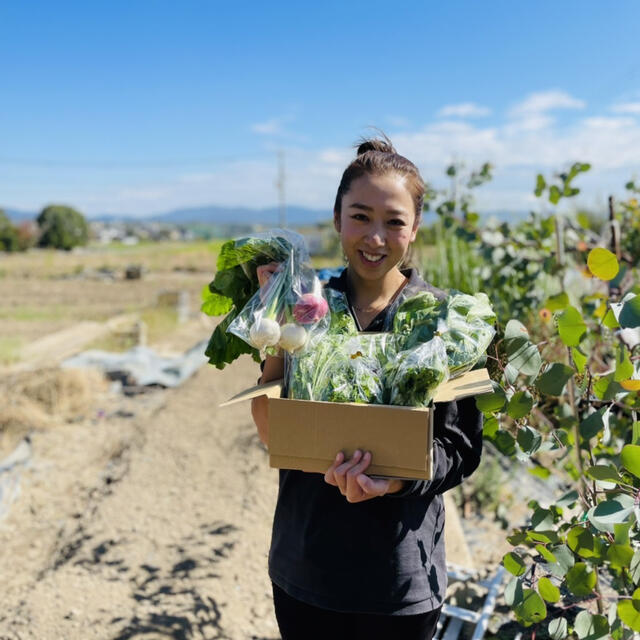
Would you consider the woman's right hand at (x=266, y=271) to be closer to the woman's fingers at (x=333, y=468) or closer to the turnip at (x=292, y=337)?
the turnip at (x=292, y=337)

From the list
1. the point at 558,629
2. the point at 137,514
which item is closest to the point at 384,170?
the point at 558,629

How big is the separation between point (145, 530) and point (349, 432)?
311cm

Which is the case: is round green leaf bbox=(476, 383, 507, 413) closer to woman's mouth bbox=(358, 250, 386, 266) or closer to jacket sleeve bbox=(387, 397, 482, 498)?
jacket sleeve bbox=(387, 397, 482, 498)

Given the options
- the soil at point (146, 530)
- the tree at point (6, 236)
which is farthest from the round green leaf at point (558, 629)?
the tree at point (6, 236)

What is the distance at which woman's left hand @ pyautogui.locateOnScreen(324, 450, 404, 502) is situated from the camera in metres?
1.19

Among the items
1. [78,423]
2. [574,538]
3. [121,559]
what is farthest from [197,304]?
[574,538]

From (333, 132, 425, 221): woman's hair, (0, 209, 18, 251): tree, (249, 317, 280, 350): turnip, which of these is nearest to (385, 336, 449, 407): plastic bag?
(249, 317, 280, 350): turnip

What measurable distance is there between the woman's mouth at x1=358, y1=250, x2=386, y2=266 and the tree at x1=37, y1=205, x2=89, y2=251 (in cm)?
7853

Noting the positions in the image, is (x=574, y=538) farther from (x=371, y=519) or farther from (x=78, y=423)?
(x=78, y=423)

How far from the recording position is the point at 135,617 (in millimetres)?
2822

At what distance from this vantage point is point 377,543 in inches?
55.5

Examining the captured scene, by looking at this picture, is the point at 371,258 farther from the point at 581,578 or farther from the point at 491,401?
the point at 581,578

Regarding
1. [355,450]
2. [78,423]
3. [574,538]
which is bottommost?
[78,423]

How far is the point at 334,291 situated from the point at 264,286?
18cm
